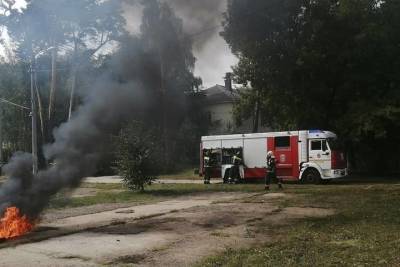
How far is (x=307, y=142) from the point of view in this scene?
1019 inches

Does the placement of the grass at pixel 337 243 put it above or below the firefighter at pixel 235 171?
below

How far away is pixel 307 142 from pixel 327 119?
594 centimetres

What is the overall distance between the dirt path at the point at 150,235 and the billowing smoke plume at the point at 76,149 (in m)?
1.14

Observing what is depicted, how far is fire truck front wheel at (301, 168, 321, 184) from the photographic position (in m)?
25.7

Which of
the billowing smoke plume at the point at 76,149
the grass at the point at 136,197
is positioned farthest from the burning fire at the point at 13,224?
the grass at the point at 136,197

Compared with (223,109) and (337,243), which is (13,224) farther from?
(223,109)

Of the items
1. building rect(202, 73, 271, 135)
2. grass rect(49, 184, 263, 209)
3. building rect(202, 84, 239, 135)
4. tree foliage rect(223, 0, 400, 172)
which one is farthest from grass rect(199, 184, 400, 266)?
building rect(202, 84, 239, 135)

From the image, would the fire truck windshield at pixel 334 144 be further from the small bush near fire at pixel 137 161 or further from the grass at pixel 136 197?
the small bush near fire at pixel 137 161

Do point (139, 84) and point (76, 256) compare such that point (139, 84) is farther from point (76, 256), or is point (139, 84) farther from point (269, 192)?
point (269, 192)

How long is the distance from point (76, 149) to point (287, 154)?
15170mm

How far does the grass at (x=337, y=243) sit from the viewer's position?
8.49 metres

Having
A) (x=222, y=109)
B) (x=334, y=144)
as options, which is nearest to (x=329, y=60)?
(x=334, y=144)

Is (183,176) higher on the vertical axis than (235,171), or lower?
lower

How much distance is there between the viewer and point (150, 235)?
1191 cm
